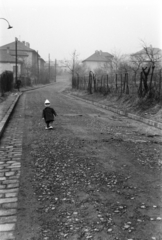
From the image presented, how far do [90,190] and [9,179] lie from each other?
145 cm

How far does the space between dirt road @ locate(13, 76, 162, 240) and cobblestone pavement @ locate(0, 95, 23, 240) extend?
100mm

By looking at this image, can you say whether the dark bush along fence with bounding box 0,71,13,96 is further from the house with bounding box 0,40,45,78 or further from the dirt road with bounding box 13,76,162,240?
the dirt road with bounding box 13,76,162,240

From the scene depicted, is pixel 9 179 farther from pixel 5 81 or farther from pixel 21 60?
pixel 21 60

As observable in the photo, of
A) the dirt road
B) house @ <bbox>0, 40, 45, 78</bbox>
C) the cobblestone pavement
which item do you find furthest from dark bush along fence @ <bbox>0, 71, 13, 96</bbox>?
the dirt road

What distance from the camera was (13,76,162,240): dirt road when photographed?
3.07 m

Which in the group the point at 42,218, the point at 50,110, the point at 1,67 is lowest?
the point at 42,218

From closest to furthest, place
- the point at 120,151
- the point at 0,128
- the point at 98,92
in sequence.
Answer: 1. the point at 120,151
2. the point at 0,128
3. the point at 98,92

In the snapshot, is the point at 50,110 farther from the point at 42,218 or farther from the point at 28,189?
the point at 42,218

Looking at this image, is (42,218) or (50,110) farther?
(50,110)

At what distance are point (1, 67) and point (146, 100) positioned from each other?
1963 inches

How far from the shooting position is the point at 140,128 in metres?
10.3

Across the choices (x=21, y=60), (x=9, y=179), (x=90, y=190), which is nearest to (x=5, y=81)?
(x=9, y=179)

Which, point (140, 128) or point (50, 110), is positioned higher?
point (50, 110)

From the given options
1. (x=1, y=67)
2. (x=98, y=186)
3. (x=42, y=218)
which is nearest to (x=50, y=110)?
(x=98, y=186)
